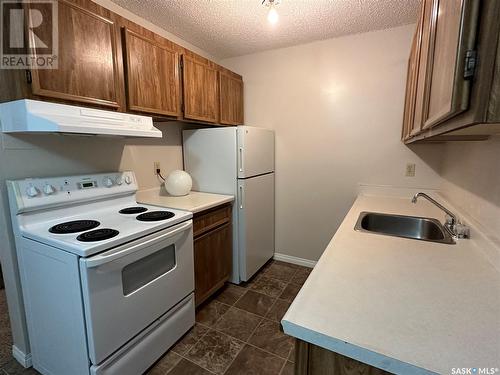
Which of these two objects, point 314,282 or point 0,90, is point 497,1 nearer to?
point 314,282

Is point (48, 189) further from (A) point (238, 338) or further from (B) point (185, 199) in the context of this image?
(A) point (238, 338)

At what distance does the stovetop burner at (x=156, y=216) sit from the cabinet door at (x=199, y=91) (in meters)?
0.89

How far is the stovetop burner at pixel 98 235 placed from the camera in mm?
1213

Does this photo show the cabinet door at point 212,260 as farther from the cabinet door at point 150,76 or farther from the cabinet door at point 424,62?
the cabinet door at point 424,62

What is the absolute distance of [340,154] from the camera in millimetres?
2582

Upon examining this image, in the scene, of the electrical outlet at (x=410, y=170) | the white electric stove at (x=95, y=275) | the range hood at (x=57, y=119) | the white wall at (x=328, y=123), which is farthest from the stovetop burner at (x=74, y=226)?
the electrical outlet at (x=410, y=170)

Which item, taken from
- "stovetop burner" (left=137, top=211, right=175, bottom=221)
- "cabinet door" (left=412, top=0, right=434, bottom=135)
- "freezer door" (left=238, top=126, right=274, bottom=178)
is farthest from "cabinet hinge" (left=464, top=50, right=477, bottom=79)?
"freezer door" (left=238, top=126, right=274, bottom=178)

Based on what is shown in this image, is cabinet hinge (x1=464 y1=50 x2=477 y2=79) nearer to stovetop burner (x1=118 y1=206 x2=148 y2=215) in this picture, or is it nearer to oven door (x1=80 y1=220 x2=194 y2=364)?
oven door (x1=80 y1=220 x2=194 y2=364)

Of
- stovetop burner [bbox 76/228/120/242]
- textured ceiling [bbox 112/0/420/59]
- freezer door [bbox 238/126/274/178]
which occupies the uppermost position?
textured ceiling [bbox 112/0/420/59]

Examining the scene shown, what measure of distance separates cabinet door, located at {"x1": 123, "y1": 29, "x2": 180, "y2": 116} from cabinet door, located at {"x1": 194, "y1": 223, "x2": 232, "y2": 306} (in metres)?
1.09

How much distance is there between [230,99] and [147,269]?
1952 millimetres

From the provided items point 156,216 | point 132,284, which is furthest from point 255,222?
point 132,284

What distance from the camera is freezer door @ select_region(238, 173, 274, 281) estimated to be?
2.40m

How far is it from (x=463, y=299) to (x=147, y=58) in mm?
2118
